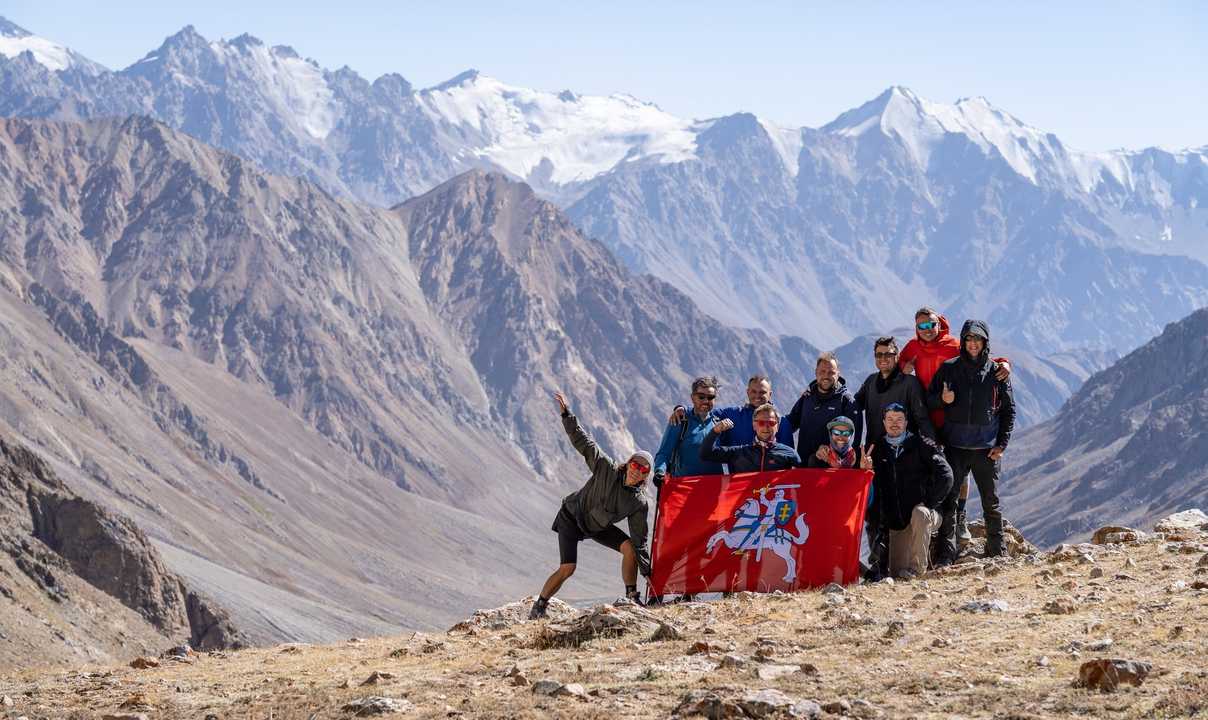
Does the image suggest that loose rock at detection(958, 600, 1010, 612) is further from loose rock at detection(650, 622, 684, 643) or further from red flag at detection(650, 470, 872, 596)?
red flag at detection(650, 470, 872, 596)

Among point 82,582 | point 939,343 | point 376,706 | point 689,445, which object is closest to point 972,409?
point 939,343

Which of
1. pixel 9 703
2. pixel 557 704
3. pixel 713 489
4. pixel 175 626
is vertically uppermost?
pixel 713 489

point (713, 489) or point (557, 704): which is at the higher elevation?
point (713, 489)

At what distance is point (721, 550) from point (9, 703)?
8.88 metres

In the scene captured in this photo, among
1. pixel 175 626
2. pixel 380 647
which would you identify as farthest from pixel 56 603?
pixel 380 647

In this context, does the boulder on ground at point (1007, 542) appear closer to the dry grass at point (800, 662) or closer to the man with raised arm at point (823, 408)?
the man with raised arm at point (823, 408)

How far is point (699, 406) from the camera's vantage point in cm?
1977

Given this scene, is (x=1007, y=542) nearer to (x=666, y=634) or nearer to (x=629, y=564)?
(x=629, y=564)

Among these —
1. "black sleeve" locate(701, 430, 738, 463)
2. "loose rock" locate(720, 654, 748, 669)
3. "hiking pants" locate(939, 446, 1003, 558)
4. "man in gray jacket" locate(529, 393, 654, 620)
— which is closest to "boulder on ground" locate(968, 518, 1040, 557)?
"hiking pants" locate(939, 446, 1003, 558)

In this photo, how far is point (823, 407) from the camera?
65.2ft

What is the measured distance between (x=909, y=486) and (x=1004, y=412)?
1.76m

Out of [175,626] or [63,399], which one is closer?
[175,626]

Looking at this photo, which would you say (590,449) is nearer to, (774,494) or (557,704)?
(774,494)

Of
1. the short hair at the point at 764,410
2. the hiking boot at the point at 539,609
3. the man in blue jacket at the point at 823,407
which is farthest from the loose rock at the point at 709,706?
the man in blue jacket at the point at 823,407
